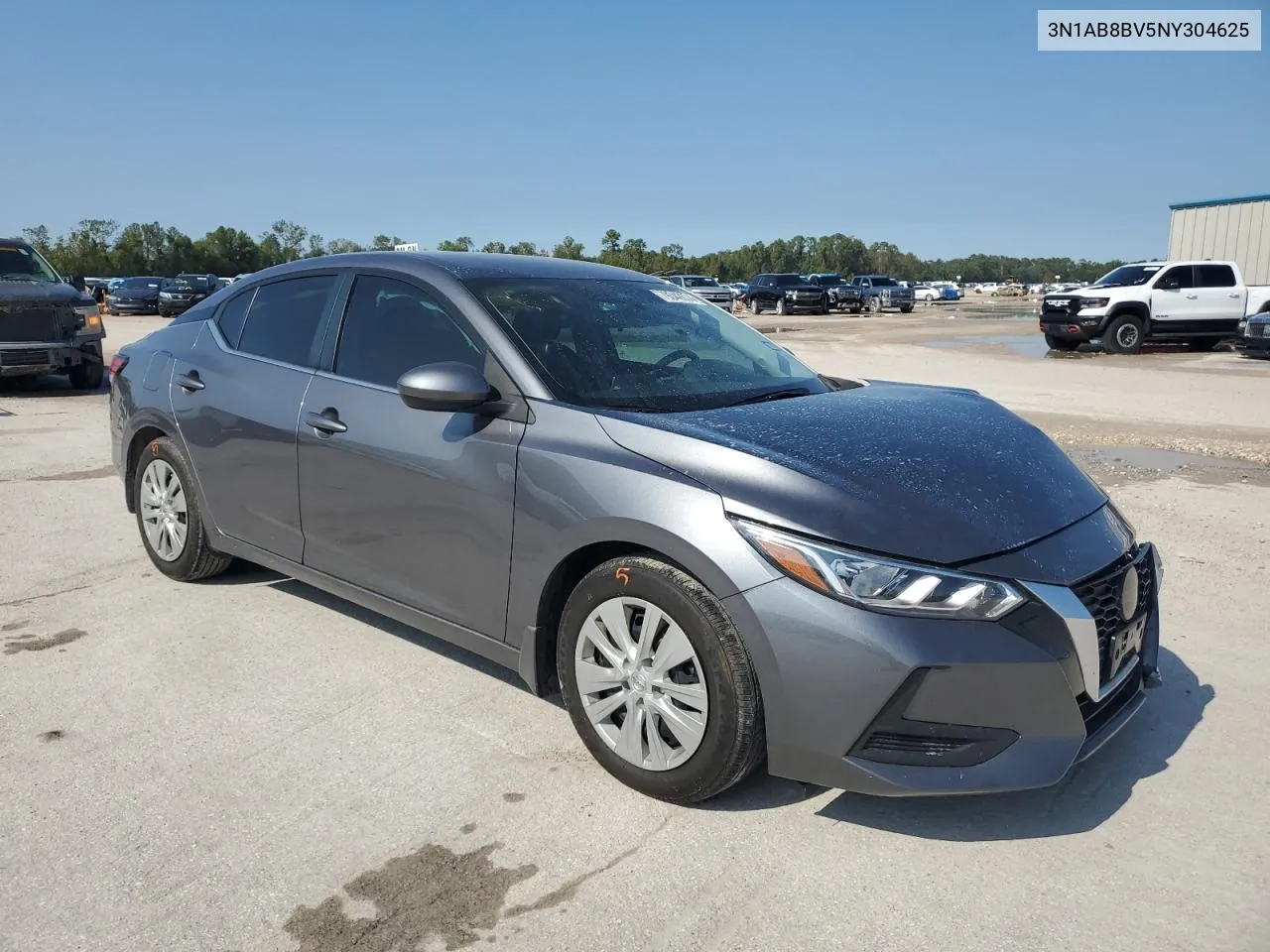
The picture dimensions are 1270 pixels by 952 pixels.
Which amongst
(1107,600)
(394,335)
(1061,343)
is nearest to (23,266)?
(394,335)

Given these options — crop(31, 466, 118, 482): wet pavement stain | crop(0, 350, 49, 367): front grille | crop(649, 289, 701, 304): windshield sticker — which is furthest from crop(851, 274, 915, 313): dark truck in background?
crop(649, 289, 701, 304): windshield sticker

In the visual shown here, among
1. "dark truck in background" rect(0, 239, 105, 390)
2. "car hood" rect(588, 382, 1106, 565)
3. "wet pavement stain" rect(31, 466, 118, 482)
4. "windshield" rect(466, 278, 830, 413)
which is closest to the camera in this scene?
"car hood" rect(588, 382, 1106, 565)

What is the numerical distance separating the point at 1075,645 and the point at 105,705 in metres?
3.30

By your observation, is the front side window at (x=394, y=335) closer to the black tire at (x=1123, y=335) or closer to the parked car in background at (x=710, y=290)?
the black tire at (x=1123, y=335)

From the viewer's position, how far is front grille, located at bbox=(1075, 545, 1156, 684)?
2.92 m

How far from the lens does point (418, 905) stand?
2602 millimetres

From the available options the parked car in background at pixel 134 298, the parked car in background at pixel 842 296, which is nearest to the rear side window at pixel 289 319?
the parked car in background at pixel 134 298

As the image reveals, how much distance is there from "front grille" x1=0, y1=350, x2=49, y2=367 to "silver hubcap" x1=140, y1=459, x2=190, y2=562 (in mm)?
8572

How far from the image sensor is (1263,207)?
32875 mm

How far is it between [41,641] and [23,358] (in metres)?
9.40

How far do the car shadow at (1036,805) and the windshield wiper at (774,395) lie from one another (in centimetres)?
138

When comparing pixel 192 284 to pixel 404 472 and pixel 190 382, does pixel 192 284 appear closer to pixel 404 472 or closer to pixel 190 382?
pixel 190 382

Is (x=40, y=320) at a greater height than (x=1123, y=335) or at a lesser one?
greater

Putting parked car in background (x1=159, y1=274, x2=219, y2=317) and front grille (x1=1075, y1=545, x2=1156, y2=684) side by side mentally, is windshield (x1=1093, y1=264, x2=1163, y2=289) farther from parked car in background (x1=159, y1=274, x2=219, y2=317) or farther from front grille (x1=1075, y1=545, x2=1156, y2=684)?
parked car in background (x1=159, y1=274, x2=219, y2=317)
